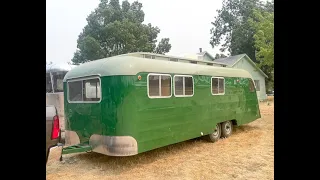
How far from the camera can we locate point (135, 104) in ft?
17.0

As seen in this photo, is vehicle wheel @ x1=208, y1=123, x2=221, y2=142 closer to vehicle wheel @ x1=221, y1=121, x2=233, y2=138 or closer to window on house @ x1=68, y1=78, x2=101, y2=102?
vehicle wheel @ x1=221, y1=121, x2=233, y2=138

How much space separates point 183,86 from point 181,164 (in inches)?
77.8

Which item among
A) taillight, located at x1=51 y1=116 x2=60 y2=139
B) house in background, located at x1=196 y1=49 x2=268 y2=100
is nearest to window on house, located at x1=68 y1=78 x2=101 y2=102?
taillight, located at x1=51 y1=116 x2=60 y2=139

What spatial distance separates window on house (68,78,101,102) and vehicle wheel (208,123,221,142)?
4.02 metres

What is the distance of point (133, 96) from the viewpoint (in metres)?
5.16

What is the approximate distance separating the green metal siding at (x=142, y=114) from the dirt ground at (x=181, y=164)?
1.75 ft

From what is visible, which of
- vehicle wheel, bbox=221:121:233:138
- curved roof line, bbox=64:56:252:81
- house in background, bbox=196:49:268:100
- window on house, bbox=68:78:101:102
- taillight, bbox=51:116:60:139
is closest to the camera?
taillight, bbox=51:116:60:139

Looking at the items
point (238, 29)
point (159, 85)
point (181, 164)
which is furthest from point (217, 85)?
point (238, 29)

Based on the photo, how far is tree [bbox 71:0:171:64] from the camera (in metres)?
20.7
